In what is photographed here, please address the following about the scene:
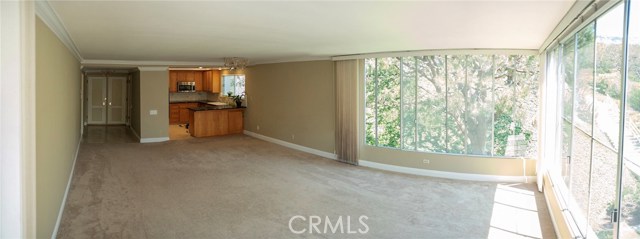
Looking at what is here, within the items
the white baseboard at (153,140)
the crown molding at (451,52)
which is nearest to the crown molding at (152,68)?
the white baseboard at (153,140)

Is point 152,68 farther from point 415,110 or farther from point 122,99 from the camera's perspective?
point 415,110

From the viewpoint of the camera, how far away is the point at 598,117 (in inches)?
115

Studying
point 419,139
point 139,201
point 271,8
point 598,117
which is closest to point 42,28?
point 271,8

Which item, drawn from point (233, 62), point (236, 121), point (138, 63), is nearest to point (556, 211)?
point (233, 62)

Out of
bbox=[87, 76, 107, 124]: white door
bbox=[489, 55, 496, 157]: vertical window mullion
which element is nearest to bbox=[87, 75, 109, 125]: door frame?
bbox=[87, 76, 107, 124]: white door

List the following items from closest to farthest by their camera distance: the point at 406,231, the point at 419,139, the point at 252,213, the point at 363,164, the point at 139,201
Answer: the point at 406,231 < the point at 252,213 < the point at 139,201 < the point at 419,139 < the point at 363,164

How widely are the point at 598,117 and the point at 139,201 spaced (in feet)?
17.2

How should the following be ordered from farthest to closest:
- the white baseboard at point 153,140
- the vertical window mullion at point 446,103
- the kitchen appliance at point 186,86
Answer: the kitchen appliance at point 186,86, the white baseboard at point 153,140, the vertical window mullion at point 446,103

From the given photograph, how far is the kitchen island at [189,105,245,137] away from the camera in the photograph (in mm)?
11742

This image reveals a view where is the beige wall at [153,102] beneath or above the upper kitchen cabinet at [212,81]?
beneath

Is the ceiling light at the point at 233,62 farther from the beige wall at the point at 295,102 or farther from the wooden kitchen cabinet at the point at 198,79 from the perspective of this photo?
the wooden kitchen cabinet at the point at 198,79

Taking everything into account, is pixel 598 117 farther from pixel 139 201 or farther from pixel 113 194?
pixel 113 194

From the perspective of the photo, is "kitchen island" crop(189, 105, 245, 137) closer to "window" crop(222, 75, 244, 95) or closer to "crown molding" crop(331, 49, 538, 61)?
"window" crop(222, 75, 244, 95)

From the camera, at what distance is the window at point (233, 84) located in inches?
526
